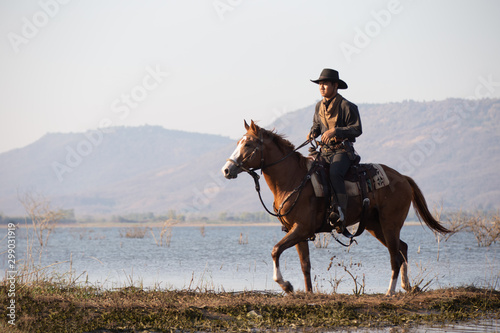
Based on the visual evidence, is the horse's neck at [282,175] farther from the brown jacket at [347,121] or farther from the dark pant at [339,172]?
the brown jacket at [347,121]

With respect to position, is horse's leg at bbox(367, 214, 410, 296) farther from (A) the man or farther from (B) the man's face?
(B) the man's face

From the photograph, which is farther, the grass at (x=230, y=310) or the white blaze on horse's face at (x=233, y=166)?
the white blaze on horse's face at (x=233, y=166)

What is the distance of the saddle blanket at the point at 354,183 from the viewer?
1002 cm

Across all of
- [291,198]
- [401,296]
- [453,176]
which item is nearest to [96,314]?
[291,198]

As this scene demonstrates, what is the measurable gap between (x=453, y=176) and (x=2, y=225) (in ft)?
365

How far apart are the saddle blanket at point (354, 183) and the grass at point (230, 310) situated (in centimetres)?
159

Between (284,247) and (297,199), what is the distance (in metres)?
0.79

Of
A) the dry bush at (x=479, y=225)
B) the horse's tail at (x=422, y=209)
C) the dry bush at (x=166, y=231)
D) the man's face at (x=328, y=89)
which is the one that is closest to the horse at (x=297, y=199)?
the horse's tail at (x=422, y=209)

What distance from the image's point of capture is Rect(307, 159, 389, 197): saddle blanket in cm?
1002

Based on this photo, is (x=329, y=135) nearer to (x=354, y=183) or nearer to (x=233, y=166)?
(x=354, y=183)

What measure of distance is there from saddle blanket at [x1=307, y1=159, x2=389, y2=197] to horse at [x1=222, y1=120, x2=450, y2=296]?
68mm

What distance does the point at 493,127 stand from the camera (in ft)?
650

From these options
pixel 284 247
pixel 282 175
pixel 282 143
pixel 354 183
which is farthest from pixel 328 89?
pixel 284 247

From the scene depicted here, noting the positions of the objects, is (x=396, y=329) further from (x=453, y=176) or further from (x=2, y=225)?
(x=453, y=176)
